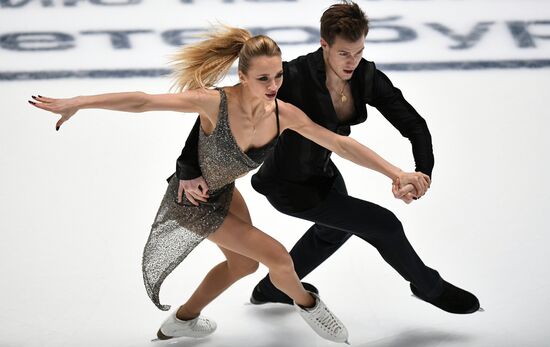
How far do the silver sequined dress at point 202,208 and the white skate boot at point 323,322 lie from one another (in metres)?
0.45

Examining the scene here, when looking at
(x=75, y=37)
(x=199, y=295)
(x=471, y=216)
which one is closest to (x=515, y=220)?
(x=471, y=216)

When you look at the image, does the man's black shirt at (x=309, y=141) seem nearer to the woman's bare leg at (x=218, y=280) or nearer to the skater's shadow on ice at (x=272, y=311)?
the woman's bare leg at (x=218, y=280)

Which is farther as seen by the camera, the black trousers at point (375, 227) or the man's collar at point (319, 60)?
the black trousers at point (375, 227)

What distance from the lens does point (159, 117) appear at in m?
5.20

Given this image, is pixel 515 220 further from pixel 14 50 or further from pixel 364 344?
pixel 14 50

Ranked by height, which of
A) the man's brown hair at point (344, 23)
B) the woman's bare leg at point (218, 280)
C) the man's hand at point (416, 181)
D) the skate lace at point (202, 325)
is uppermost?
the man's brown hair at point (344, 23)

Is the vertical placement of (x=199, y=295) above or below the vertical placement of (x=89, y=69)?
below

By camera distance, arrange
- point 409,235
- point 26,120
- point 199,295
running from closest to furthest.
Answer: point 199,295
point 409,235
point 26,120

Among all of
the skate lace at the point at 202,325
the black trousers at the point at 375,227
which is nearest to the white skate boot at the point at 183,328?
the skate lace at the point at 202,325

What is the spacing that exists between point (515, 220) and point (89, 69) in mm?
2520

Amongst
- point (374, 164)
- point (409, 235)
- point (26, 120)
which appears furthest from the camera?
point (26, 120)

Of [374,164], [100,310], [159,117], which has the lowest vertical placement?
[100,310]

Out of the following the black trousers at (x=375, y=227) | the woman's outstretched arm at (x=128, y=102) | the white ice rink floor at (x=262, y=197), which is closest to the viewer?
the woman's outstretched arm at (x=128, y=102)

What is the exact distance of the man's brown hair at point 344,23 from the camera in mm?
3227
